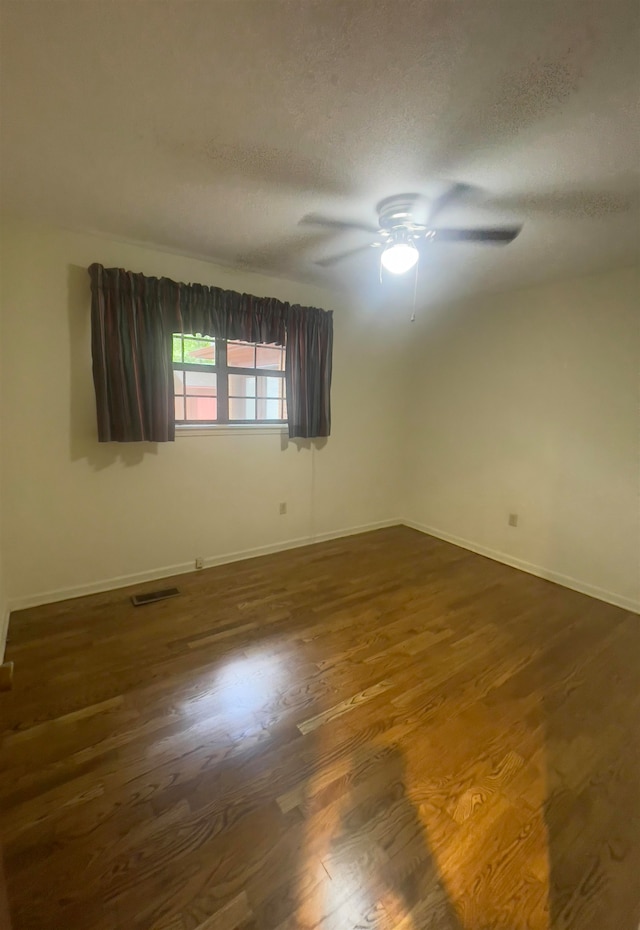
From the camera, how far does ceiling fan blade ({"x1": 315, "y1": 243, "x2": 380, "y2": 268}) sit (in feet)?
8.26

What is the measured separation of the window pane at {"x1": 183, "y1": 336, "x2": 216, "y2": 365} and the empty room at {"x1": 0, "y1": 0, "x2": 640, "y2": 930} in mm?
25

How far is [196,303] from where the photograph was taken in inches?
110

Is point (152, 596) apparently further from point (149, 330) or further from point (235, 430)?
point (149, 330)

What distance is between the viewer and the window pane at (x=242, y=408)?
3.24m

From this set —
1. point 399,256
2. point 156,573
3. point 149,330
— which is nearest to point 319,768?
point 156,573

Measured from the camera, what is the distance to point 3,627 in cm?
223

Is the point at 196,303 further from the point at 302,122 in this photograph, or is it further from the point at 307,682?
the point at 307,682

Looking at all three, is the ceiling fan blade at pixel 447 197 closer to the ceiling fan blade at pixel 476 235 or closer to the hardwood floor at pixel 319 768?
the ceiling fan blade at pixel 476 235

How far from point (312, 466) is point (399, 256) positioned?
83.8 inches

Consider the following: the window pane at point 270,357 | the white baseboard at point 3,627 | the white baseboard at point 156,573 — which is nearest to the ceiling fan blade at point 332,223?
the window pane at point 270,357

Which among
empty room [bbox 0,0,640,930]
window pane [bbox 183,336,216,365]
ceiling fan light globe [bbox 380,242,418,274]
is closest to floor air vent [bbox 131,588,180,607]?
empty room [bbox 0,0,640,930]

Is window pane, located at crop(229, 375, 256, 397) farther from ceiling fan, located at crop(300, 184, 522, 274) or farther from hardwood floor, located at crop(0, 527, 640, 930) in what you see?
hardwood floor, located at crop(0, 527, 640, 930)

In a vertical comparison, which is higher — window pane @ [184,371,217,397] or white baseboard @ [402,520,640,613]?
window pane @ [184,371,217,397]

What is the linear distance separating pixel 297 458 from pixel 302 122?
255cm
